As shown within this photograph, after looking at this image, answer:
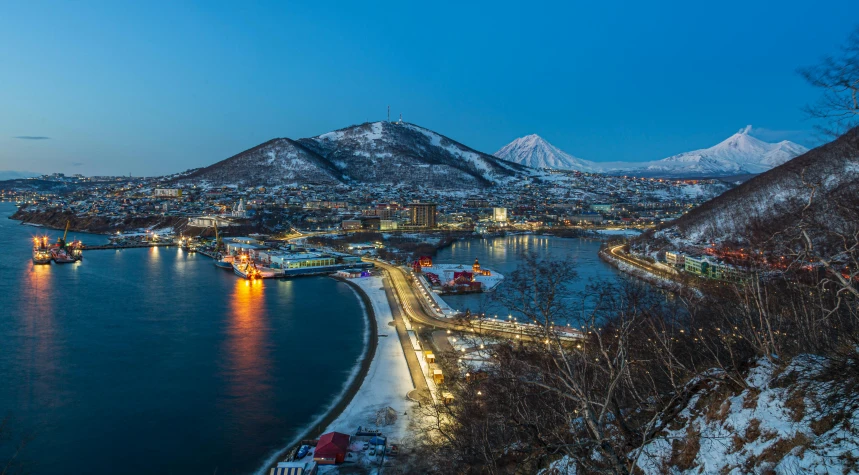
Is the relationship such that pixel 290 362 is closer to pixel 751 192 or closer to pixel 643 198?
pixel 751 192

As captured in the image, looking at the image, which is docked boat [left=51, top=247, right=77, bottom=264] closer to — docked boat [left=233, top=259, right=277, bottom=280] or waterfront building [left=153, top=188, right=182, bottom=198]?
docked boat [left=233, top=259, right=277, bottom=280]

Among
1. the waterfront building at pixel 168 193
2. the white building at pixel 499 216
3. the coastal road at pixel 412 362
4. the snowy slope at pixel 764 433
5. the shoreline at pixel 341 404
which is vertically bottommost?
the shoreline at pixel 341 404

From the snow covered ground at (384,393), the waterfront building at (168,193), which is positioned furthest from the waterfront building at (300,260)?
the waterfront building at (168,193)

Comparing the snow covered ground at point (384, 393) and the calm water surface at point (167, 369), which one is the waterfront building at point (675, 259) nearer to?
the calm water surface at point (167, 369)

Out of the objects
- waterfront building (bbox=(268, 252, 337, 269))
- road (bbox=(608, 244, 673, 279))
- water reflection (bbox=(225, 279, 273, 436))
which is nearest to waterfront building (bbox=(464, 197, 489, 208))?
road (bbox=(608, 244, 673, 279))

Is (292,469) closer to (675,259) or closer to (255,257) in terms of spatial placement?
(675,259)

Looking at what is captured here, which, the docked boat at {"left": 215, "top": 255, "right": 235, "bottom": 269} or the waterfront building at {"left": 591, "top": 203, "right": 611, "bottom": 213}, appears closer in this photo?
the docked boat at {"left": 215, "top": 255, "right": 235, "bottom": 269}
